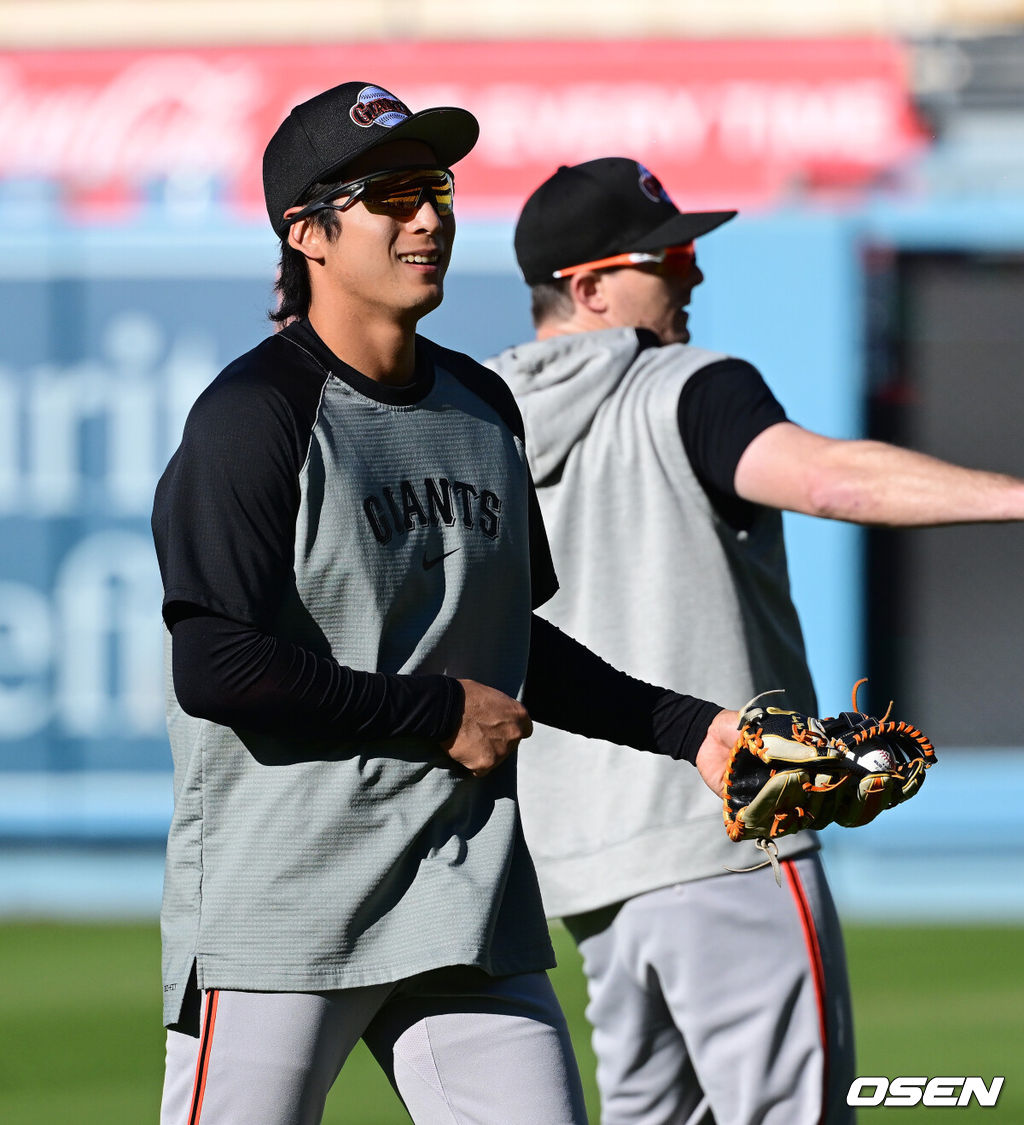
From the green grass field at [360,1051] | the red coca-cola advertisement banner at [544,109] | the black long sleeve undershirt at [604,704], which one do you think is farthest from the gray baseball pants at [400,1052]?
the red coca-cola advertisement banner at [544,109]

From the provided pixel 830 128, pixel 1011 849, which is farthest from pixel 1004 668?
pixel 830 128

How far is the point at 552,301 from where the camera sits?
3.97m

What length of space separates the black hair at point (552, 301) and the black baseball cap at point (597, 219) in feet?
0.08

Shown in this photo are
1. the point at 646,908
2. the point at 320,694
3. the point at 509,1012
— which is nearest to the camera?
the point at 320,694

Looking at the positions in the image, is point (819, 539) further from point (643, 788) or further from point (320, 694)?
point (320, 694)

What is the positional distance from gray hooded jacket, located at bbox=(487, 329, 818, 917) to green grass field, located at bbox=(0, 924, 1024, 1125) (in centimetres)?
188

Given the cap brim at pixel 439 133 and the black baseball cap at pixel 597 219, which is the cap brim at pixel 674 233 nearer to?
the black baseball cap at pixel 597 219

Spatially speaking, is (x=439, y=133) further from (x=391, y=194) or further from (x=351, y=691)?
(x=351, y=691)

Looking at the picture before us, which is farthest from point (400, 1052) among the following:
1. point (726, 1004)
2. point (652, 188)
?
point (652, 188)

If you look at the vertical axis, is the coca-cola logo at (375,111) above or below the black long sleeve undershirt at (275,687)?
above

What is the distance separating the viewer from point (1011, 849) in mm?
8977

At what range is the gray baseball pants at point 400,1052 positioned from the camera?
263 cm

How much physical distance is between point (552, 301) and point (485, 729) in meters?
1.48

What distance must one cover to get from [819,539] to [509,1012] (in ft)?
21.3
